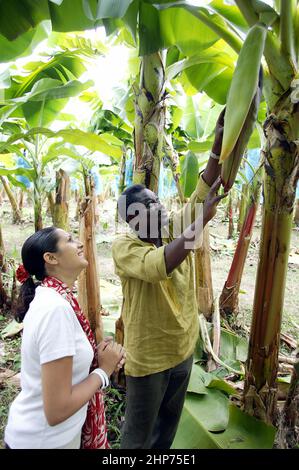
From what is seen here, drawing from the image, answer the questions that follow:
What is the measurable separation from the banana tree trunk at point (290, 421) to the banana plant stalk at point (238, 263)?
158 centimetres

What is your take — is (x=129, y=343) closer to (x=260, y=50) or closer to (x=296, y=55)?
(x=260, y=50)

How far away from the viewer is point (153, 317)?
4.17ft

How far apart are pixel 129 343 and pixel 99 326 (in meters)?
1.12

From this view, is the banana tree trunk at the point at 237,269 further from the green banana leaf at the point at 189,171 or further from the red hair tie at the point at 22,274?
the red hair tie at the point at 22,274

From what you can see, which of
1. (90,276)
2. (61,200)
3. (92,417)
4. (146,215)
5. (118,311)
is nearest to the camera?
(92,417)

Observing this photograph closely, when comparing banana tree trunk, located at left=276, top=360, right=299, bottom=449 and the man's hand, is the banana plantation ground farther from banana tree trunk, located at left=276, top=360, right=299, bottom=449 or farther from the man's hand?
A: the man's hand

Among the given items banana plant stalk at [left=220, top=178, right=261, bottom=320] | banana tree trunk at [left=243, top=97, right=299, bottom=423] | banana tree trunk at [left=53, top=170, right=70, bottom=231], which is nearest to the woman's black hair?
banana tree trunk at [left=243, top=97, right=299, bottom=423]

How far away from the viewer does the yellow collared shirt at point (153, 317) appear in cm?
125

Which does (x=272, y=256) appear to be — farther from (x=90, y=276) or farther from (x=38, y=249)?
(x=90, y=276)

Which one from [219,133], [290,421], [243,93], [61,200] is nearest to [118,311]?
[61,200]

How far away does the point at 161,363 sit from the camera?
127cm

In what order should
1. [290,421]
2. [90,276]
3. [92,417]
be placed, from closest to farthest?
[92,417] → [290,421] → [90,276]

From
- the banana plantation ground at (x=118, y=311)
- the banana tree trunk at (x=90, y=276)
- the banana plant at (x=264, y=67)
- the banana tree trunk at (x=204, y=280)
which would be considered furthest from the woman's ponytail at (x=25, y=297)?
the banana tree trunk at (x=204, y=280)

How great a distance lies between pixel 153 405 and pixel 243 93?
1.11 meters
